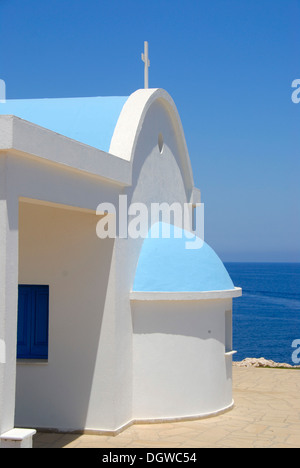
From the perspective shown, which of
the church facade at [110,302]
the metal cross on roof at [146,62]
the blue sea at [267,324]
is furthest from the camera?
the blue sea at [267,324]

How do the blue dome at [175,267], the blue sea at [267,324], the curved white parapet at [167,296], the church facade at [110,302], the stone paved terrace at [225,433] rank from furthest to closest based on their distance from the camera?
1. the blue sea at [267,324]
2. the blue dome at [175,267]
3. the curved white parapet at [167,296]
4. the church facade at [110,302]
5. the stone paved terrace at [225,433]

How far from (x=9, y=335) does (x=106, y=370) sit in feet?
12.2

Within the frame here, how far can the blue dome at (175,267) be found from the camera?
11.6 meters

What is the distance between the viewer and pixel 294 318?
257ft

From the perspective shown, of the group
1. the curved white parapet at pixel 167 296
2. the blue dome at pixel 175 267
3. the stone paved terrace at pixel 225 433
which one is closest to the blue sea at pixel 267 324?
the stone paved terrace at pixel 225 433

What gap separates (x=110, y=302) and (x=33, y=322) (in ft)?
5.61

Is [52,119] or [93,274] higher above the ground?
[52,119]

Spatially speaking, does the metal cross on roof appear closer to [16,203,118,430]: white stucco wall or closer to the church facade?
the church facade

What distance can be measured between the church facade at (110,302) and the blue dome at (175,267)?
0.02 metres

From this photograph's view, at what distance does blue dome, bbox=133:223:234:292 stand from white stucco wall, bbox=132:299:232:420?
0.34 m

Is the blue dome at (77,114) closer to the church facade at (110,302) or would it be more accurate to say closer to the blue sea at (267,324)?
the church facade at (110,302)
